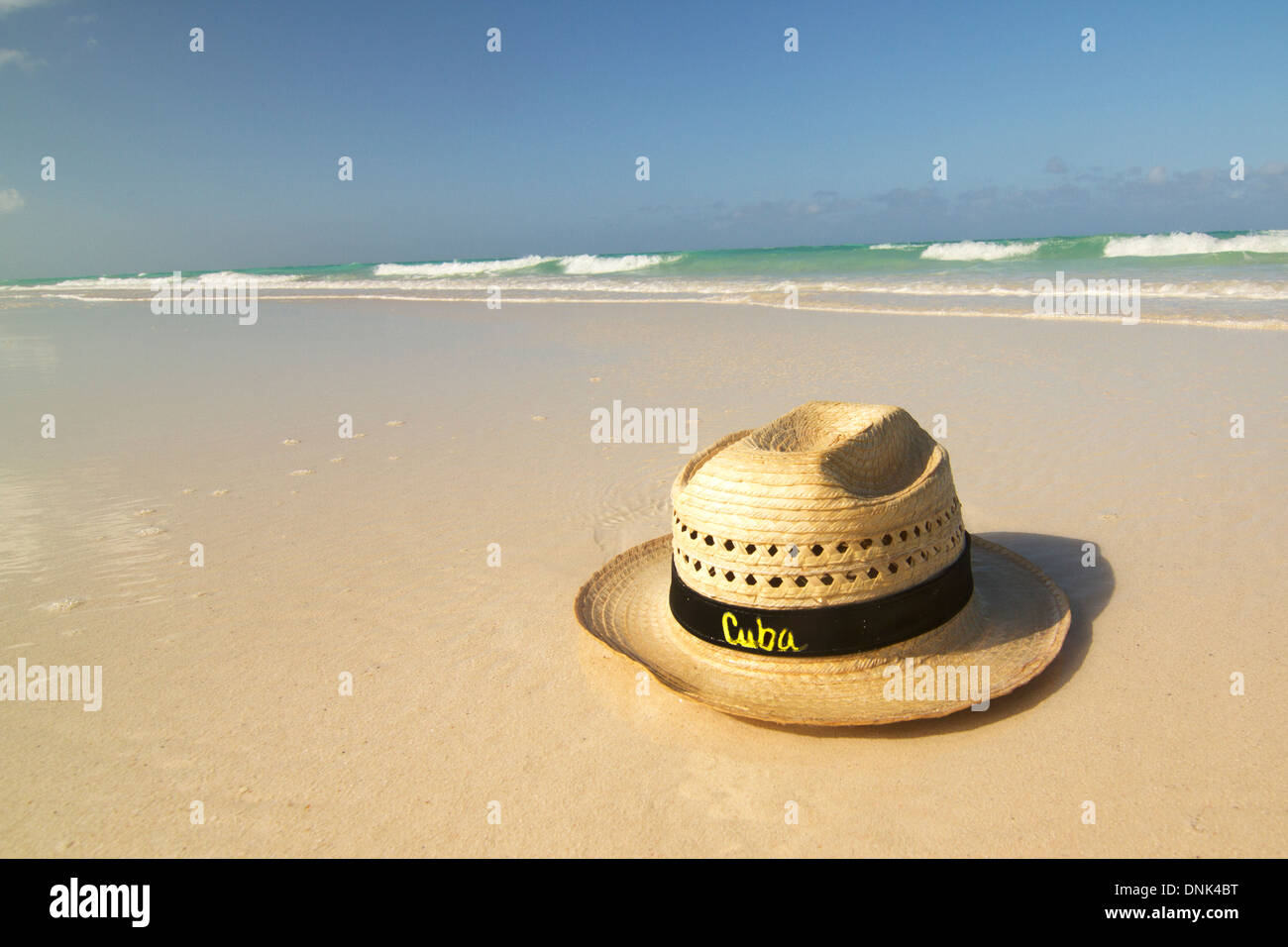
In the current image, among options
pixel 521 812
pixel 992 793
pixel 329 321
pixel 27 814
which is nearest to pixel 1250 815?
pixel 992 793

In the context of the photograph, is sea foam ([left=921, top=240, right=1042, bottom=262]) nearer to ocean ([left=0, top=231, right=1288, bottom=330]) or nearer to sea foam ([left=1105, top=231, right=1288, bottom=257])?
ocean ([left=0, top=231, right=1288, bottom=330])

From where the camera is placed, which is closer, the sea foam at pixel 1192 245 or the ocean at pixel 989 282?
the ocean at pixel 989 282

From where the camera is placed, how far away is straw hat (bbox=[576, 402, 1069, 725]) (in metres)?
2.54

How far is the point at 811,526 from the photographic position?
2.52m

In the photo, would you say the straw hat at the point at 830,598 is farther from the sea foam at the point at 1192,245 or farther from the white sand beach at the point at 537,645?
the sea foam at the point at 1192,245

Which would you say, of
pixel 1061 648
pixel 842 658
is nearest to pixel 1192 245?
pixel 1061 648

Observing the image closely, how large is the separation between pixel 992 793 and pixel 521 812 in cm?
139

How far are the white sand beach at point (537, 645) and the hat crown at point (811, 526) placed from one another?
1.56ft

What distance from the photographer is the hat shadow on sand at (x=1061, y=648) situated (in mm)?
2555

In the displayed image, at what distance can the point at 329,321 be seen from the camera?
16.1m

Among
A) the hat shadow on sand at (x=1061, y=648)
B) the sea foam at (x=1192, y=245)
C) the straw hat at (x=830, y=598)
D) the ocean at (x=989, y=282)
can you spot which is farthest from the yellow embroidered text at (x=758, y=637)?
the sea foam at (x=1192, y=245)

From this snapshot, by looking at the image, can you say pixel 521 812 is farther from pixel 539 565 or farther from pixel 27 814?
pixel 539 565

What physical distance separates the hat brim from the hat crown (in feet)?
0.79

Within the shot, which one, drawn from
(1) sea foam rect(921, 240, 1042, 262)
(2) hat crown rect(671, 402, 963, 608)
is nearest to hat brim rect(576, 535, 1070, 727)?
(2) hat crown rect(671, 402, 963, 608)
